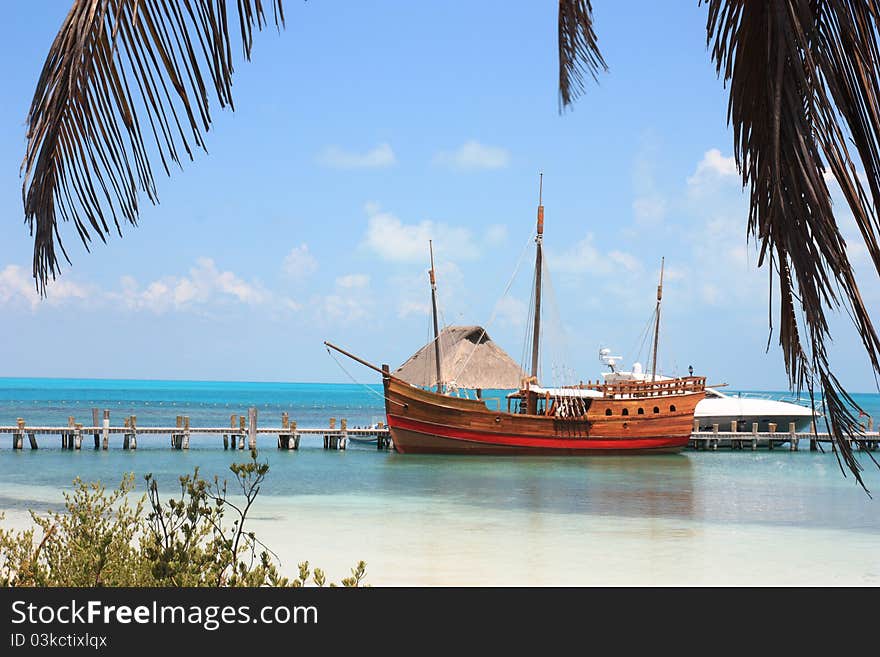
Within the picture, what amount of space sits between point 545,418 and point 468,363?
46.4 feet

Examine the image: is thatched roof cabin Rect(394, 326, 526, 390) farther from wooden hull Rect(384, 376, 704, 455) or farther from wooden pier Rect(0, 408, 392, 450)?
wooden hull Rect(384, 376, 704, 455)

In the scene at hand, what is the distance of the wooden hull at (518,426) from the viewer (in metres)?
35.6

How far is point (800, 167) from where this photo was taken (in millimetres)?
2465

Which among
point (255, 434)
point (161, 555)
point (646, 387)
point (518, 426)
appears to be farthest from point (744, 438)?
point (161, 555)

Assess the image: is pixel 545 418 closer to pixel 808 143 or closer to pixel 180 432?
pixel 180 432

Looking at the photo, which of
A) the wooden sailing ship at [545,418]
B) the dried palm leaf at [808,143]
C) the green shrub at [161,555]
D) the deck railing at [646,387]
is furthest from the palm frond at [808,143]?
the deck railing at [646,387]

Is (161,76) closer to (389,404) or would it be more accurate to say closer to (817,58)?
(817,58)

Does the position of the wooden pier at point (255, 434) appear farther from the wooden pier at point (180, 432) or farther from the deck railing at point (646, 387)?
the deck railing at point (646, 387)

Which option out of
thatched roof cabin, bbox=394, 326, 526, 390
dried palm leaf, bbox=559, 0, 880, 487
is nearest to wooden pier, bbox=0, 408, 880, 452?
thatched roof cabin, bbox=394, 326, 526, 390

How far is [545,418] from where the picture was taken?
3572cm

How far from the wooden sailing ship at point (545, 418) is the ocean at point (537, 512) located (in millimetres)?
645

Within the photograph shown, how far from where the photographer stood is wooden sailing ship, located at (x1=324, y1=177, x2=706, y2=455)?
35.6 metres
